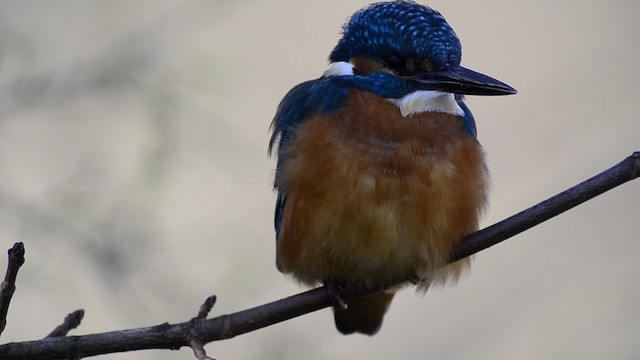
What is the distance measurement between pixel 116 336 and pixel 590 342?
2.12 meters

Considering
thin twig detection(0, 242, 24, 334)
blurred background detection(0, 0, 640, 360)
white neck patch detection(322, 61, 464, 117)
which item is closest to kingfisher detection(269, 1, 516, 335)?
white neck patch detection(322, 61, 464, 117)

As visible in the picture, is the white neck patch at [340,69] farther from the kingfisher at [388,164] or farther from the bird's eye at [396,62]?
the bird's eye at [396,62]

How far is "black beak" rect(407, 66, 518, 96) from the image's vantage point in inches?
99.6

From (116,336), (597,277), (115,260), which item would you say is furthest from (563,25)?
(116,336)

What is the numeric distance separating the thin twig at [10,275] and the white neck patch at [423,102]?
3.57 feet

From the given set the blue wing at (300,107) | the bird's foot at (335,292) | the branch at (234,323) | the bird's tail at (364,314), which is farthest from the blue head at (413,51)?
the bird's tail at (364,314)

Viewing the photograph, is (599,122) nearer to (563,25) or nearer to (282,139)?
(563,25)

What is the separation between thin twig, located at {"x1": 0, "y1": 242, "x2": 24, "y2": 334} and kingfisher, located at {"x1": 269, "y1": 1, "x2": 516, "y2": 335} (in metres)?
0.85

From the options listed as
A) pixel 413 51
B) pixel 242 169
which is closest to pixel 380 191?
pixel 413 51

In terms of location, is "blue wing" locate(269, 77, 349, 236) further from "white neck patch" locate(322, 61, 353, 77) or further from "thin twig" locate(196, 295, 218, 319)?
"thin twig" locate(196, 295, 218, 319)

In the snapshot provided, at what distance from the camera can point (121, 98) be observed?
3.24 m

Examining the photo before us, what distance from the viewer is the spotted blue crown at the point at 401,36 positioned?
8.61ft

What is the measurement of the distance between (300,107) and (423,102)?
15.0 inches

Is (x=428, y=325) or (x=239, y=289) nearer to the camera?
(x=239, y=289)
